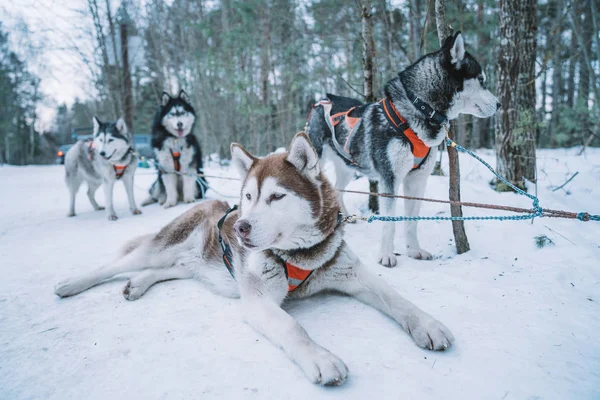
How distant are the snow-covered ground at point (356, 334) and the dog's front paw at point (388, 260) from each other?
2.6 inches

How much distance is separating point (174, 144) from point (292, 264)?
5332 mm

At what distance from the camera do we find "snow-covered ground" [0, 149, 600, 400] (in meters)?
1.35

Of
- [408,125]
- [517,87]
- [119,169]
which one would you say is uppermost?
[517,87]

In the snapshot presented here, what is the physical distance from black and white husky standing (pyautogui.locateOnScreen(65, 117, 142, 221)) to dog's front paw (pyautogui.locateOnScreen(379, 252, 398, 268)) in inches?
189

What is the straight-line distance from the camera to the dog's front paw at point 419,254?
298 centimetres

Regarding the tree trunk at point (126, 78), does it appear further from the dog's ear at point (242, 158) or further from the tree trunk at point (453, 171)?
the tree trunk at point (453, 171)

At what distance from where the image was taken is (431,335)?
1562 mm

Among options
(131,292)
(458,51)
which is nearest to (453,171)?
(458,51)

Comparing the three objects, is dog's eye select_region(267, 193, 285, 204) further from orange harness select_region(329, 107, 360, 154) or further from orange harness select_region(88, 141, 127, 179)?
orange harness select_region(88, 141, 127, 179)

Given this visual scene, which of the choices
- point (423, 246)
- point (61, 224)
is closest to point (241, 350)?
point (423, 246)

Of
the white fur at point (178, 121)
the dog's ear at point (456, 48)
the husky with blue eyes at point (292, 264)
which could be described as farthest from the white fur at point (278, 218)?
the white fur at point (178, 121)

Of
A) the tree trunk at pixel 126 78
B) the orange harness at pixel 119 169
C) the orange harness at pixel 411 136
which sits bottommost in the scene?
the orange harness at pixel 119 169

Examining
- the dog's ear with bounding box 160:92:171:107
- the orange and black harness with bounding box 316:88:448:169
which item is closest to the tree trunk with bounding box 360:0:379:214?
the orange and black harness with bounding box 316:88:448:169

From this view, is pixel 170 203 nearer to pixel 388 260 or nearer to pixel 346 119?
pixel 346 119
